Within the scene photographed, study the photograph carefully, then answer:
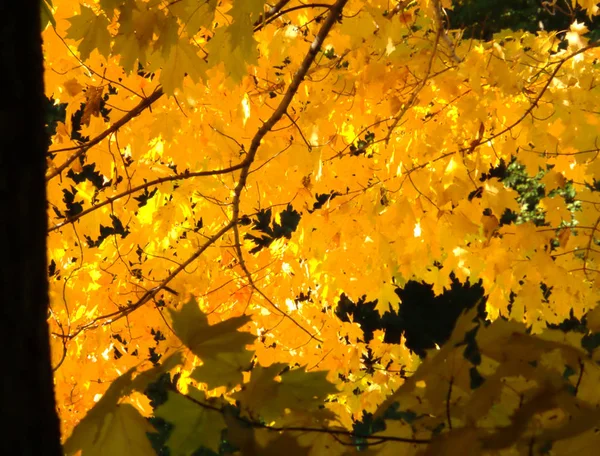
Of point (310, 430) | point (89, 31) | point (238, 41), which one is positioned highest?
point (89, 31)

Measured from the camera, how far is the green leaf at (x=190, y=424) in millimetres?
597

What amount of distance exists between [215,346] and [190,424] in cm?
8

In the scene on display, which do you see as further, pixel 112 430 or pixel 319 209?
pixel 319 209

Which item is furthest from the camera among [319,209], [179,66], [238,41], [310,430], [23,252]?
[319,209]

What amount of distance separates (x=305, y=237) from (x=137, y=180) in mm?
873

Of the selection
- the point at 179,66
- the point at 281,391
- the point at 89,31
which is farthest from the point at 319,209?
the point at 281,391

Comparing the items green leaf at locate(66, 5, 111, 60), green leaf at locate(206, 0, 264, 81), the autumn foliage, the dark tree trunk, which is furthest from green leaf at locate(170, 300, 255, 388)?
green leaf at locate(66, 5, 111, 60)

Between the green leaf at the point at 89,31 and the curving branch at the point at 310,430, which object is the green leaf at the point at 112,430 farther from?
the green leaf at the point at 89,31

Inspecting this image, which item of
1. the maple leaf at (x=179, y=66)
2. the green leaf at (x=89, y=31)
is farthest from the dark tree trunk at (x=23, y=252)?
the green leaf at (x=89, y=31)

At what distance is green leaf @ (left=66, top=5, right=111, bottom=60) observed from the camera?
1.78 m

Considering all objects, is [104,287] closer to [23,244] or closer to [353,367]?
[353,367]

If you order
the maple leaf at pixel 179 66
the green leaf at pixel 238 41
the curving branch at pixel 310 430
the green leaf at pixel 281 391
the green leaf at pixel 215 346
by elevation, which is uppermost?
the maple leaf at pixel 179 66

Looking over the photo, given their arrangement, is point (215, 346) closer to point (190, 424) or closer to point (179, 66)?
point (190, 424)

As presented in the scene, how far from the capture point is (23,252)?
0.51 metres
